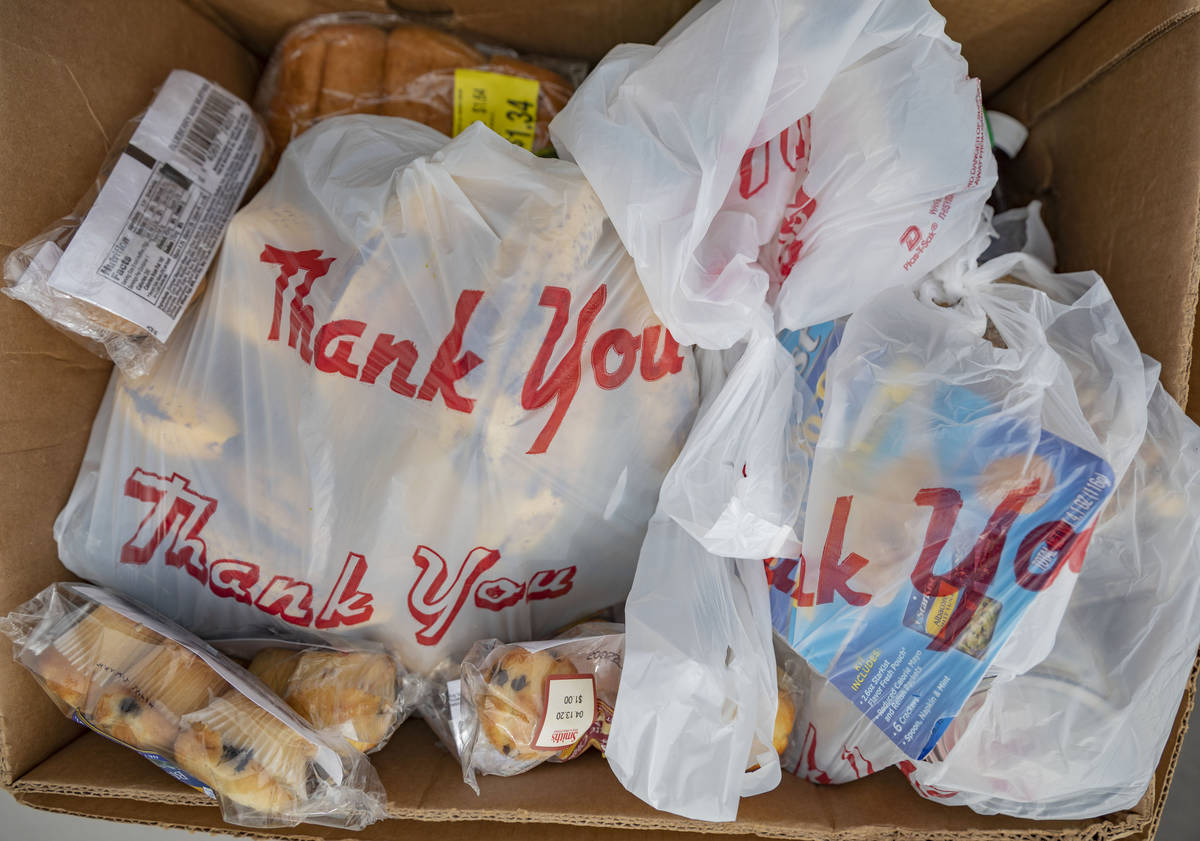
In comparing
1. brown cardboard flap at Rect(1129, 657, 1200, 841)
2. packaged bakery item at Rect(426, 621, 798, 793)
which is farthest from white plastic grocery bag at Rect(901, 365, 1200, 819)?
packaged bakery item at Rect(426, 621, 798, 793)

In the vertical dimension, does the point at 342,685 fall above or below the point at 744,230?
below

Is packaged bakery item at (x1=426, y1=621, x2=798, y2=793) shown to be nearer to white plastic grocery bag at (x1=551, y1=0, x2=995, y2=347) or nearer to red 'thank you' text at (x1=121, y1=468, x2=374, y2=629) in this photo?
red 'thank you' text at (x1=121, y1=468, x2=374, y2=629)

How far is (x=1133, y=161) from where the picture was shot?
771 mm

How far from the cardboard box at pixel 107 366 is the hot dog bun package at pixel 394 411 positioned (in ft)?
0.20

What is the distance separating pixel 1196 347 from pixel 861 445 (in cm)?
42

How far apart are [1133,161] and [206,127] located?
36.9 inches

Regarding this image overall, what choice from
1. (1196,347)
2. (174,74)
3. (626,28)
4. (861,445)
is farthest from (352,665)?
(1196,347)

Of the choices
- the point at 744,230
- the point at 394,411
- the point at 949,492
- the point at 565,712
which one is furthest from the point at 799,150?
the point at 565,712

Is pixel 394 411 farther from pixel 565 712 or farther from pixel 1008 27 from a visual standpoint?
pixel 1008 27

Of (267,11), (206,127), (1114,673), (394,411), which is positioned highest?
(267,11)

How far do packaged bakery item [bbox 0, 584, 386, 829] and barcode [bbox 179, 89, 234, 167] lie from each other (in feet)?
1.42

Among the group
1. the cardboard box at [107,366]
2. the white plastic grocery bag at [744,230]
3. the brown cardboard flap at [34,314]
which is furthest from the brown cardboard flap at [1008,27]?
the brown cardboard flap at [34,314]

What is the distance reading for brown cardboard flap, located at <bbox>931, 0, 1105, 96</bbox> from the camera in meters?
0.82

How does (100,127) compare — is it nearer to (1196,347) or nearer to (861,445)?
(861,445)
